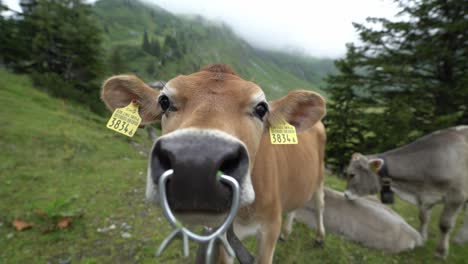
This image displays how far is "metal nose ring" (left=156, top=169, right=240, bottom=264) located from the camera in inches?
42.3

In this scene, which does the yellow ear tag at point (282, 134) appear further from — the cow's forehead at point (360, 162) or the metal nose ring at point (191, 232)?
the cow's forehead at point (360, 162)

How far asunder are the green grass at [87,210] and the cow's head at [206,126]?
274 cm

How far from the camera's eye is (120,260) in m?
3.74

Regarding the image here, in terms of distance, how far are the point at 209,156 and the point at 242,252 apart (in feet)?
3.70

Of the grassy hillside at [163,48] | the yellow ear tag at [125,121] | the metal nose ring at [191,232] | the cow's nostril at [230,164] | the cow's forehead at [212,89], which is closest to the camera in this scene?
the metal nose ring at [191,232]

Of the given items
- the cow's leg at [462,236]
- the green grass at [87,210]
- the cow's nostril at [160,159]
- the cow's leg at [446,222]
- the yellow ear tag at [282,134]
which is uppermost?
the cow's nostril at [160,159]

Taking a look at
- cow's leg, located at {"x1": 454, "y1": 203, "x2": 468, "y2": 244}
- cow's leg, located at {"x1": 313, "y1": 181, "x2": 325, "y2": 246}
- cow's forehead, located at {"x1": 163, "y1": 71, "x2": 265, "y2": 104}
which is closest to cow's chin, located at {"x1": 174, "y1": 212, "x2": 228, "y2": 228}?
cow's forehead, located at {"x1": 163, "y1": 71, "x2": 265, "y2": 104}

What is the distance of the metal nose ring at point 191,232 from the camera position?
1075 mm

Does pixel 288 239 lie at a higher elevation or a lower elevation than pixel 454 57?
lower

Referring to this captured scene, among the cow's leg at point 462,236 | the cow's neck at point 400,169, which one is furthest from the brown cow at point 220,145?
the cow's leg at point 462,236

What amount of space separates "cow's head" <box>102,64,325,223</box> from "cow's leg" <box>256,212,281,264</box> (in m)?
1.15

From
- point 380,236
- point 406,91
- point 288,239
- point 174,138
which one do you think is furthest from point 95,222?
point 406,91

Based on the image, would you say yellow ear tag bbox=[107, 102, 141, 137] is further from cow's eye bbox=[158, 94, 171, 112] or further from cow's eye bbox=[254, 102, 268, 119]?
cow's eye bbox=[254, 102, 268, 119]

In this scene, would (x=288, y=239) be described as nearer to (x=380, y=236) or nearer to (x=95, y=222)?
(x=380, y=236)
